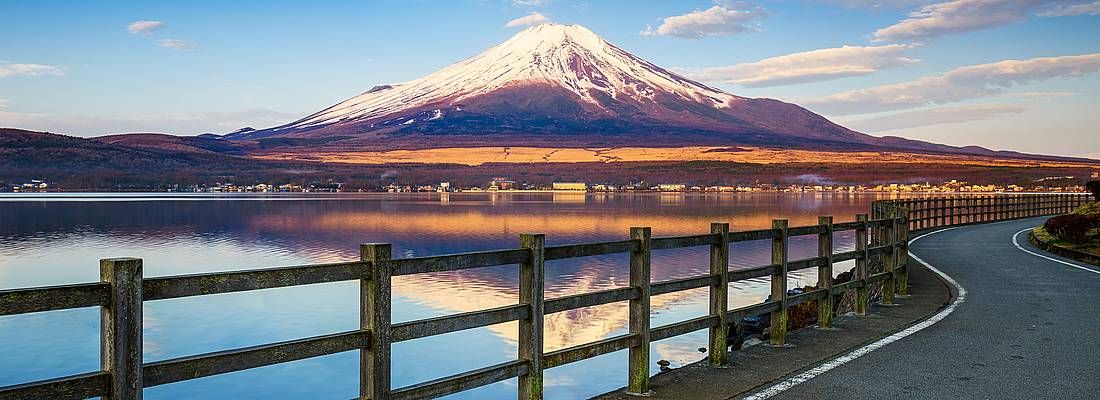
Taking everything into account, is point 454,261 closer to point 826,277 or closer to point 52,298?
point 52,298

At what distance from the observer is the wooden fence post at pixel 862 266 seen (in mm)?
12438

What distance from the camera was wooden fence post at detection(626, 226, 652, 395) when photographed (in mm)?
7902

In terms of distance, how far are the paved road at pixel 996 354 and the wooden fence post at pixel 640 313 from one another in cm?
117

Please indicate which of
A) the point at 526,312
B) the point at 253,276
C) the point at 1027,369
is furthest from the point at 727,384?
the point at 253,276

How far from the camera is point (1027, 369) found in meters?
8.80

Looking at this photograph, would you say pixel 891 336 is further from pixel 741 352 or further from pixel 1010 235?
pixel 1010 235

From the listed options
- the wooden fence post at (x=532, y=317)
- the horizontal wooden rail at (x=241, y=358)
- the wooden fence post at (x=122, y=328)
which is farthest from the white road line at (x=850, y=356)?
the wooden fence post at (x=122, y=328)

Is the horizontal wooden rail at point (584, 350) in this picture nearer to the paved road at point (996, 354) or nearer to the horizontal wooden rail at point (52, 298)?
the paved road at point (996, 354)

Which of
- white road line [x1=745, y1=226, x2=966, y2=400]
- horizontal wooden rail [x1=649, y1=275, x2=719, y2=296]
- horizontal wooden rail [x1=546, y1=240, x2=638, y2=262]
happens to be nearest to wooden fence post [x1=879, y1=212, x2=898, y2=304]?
white road line [x1=745, y1=226, x2=966, y2=400]

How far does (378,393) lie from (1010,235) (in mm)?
30979

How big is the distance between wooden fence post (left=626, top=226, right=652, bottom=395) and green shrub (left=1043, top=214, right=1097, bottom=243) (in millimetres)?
20660

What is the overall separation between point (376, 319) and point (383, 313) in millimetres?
56

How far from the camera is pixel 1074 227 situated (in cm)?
2464

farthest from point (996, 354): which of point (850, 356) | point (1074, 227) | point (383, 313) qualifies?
point (1074, 227)
